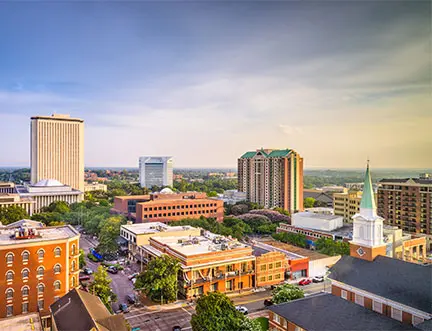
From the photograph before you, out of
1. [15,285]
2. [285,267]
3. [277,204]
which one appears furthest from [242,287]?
[277,204]

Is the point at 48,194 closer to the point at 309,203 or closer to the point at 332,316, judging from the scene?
the point at 309,203

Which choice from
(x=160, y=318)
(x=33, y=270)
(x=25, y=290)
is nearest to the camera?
(x=25, y=290)

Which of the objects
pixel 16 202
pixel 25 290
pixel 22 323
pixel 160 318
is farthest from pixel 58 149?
pixel 22 323

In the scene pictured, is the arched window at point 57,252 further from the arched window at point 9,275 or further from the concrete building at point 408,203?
the concrete building at point 408,203

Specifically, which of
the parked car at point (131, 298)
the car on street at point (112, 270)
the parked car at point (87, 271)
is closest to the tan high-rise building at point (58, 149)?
the parked car at point (87, 271)

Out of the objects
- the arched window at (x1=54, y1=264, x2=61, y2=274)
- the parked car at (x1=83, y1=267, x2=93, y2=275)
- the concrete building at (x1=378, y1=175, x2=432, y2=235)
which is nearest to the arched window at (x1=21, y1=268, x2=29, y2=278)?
the arched window at (x1=54, y1=264, x2=61, y2=274)

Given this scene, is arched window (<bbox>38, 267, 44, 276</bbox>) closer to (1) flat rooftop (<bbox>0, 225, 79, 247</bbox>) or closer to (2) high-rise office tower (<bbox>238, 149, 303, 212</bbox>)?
(1) flat rooftop (<bbox>0, 225, 79, 247</bbox>)
